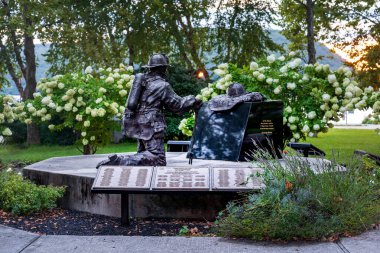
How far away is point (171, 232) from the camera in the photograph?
8.57m

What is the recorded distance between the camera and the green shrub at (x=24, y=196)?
30.2 ft

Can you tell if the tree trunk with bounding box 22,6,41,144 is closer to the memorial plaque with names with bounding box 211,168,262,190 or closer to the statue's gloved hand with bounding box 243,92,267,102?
the statue's gloved hand with bounding box 243,92,267,102

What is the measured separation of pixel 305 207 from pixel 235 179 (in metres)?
1.66

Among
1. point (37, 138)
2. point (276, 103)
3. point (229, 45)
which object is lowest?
point (37, 138)

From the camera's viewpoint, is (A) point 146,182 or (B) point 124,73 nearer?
(A) point 146,182

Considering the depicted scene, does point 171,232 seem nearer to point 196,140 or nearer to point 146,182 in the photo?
point 146,182

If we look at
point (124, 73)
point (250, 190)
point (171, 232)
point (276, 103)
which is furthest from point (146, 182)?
point (124, 73)

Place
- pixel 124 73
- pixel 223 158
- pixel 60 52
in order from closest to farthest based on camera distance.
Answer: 1. pixel 223 158
2. pixel 124 73
3. pixel 60 52

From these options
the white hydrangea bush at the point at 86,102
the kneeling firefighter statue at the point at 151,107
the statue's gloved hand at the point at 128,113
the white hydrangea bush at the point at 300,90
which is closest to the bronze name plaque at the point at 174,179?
the kneeling firefighter statue at the point at 151,107

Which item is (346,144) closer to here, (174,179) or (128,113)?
(128,113)

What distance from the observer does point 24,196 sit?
370 inches

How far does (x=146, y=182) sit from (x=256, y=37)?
2521 cm

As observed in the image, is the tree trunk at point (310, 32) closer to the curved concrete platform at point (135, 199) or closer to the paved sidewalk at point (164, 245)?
the curved concrete platform at point (135, 199)

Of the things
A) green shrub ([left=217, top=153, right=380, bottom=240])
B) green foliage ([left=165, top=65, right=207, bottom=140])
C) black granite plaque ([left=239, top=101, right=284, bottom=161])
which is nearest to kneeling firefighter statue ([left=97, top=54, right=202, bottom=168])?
black granite plaque ([left=239, top=101, right=284, bottom=161])
